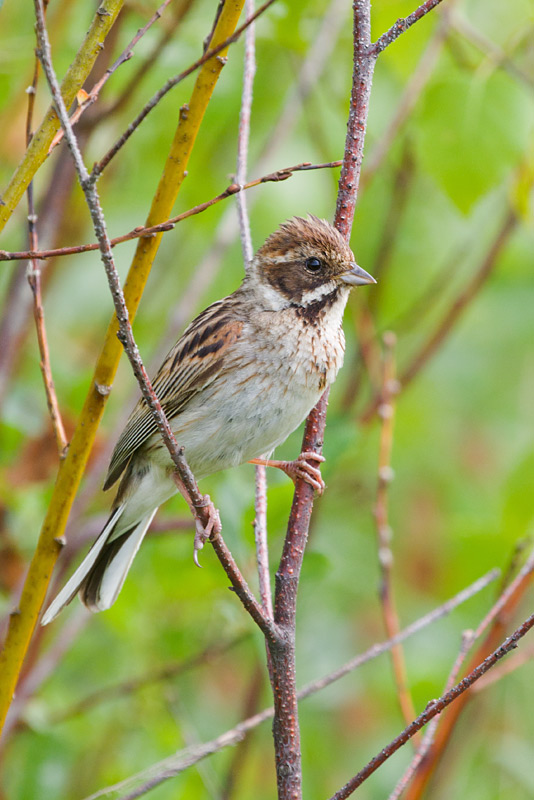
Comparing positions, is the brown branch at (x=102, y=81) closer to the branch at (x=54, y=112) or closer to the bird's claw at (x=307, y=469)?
the branch at (x=54, y=112)

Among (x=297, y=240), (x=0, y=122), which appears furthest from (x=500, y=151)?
(x=0, y=122)

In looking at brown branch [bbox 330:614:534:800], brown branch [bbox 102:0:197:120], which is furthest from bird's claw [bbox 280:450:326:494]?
brown branch [bbox 102:0:197:120]

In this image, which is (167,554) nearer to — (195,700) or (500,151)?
(195,700)

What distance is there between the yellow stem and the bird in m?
0.79

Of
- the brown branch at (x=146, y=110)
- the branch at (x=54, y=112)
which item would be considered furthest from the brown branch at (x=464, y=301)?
the branch at (x=54, y=112)

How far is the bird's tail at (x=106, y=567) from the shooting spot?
2811mm

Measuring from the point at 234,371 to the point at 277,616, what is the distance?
3.69 ft

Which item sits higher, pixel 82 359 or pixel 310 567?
pixel 82 359

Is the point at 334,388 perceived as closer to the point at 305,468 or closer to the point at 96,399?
→ the point at 305,468

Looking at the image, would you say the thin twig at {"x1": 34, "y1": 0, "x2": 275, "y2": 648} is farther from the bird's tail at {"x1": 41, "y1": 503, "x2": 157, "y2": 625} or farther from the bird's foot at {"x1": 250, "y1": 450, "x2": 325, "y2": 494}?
the bird's tail at {"x1": 41, "y1": 503, "x2": 157, "y2": 625}

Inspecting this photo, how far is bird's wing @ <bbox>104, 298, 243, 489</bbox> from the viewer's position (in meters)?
3.14

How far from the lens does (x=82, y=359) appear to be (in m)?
5.15

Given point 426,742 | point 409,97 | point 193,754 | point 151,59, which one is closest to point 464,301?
point 409,97

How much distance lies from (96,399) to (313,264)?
1313 mm
